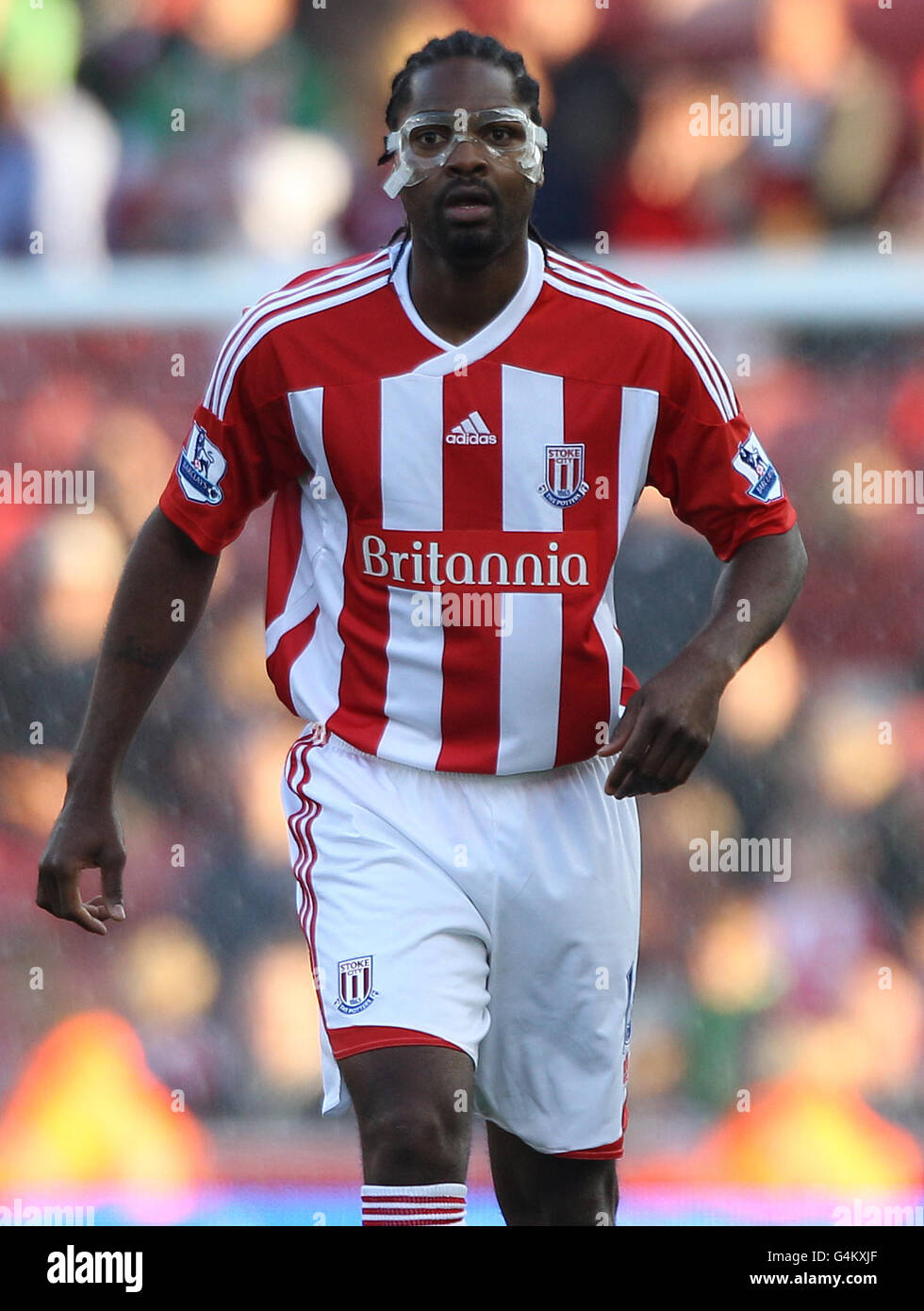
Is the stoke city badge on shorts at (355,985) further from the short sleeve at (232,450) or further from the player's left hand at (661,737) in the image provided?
the short sleeve at (232,450)

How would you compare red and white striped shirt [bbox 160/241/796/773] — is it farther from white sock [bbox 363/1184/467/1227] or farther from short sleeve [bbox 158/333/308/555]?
white sock [bbox 363/1184/467/1227]

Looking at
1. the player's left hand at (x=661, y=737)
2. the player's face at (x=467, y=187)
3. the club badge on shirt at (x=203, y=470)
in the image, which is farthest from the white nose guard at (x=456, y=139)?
the player's left hand at (x=661, y=737)

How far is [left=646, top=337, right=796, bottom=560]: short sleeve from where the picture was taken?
278 cm

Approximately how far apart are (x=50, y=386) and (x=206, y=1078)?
147 cm

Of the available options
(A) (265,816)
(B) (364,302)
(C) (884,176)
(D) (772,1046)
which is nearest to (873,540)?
(C) (884,176)

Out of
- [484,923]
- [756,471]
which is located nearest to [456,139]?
[756,471]

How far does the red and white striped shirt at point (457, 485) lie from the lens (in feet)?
8.86

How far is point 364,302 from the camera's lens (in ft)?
9.11

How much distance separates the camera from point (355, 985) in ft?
8.44

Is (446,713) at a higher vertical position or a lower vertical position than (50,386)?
lower

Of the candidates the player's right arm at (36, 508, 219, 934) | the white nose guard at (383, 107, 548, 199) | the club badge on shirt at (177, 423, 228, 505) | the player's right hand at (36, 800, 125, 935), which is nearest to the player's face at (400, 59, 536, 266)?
the white nose guard at (383, 107, 548, 199)

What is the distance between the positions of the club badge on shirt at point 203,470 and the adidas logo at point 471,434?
33 centimetres
